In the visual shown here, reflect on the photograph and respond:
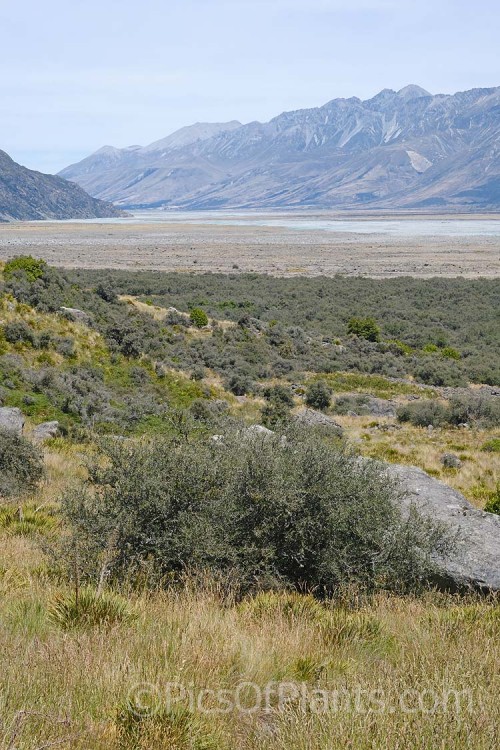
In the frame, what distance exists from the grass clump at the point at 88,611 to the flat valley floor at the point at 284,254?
6665 centimetres

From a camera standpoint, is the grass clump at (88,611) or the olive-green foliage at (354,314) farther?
the olive-green foliage at (354,314)

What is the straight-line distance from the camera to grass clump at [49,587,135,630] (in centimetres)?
425

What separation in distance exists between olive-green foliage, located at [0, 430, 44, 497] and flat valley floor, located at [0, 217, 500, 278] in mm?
60768

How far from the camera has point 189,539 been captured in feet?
18.8

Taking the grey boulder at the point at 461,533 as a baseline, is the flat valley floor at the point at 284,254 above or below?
above

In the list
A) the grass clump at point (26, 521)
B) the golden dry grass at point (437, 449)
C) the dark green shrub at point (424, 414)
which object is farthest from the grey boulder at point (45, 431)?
the dark green shrub at point (424, 414)

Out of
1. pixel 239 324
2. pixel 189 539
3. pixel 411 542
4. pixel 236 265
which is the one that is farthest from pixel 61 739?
pixel 236 265

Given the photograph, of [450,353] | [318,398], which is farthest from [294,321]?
[318,398]

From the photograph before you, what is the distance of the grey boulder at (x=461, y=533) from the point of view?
21.0ft

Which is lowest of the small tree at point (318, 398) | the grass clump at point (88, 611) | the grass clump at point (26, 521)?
the small tree at point (318, 398)

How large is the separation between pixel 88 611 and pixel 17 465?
21.1ft

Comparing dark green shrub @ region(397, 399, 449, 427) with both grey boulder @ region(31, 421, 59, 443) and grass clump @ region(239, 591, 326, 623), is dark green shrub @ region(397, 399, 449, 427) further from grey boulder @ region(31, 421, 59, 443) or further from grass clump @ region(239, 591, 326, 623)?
grass clump @ region(239, 591, 326, 623)

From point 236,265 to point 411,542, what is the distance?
2825 inches

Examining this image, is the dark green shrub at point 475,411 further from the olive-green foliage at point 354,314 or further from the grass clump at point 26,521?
the grass clump at point 26,521
